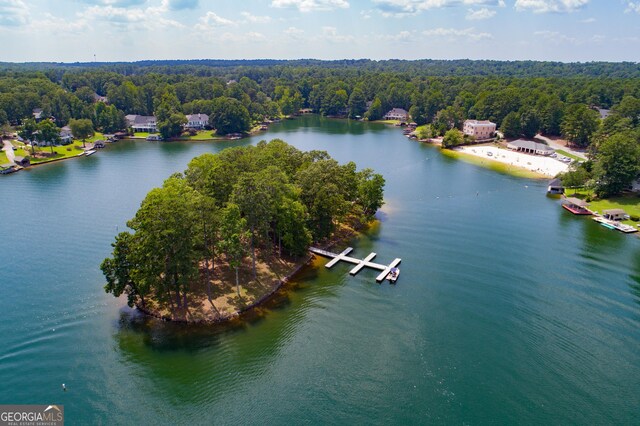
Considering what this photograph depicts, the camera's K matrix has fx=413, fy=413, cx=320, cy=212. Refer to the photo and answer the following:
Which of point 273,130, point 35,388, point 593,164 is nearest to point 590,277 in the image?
point 593,164

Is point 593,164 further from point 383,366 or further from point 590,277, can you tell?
point 383,366

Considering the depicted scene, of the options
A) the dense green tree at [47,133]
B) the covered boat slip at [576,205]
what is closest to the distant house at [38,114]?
the dense green tree at [47,133]

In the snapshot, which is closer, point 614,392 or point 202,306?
point 614,392

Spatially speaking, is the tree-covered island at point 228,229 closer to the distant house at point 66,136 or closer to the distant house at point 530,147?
the distant house at point 530,147

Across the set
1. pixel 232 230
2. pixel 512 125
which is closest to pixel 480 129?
pixel 512 125

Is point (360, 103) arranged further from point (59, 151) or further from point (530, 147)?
point (59, 151)
